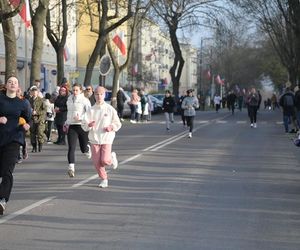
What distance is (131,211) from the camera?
911 centimetres

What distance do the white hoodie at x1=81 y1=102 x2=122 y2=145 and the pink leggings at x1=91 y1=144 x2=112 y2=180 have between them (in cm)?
→ 9

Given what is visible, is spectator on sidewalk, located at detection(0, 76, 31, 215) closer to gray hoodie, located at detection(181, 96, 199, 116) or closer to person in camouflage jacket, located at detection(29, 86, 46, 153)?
person in camouflage jacket, located at detection(29, 86, 46, 153)

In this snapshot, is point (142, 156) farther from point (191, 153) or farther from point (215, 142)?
point (215, 142)

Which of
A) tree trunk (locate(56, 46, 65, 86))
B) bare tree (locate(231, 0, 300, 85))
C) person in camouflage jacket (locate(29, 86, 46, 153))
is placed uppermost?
bare tree (locate(231, 0, 300, 85))

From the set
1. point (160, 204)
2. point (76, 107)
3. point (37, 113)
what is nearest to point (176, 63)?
point (37, 113)

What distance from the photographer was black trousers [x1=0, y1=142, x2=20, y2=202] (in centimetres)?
884

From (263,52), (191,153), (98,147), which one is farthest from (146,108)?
(263,52)

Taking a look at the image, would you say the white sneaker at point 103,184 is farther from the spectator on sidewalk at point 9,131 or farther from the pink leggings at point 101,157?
the spectator on sidewalk at point 9,131

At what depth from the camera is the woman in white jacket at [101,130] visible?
1135 centimetres

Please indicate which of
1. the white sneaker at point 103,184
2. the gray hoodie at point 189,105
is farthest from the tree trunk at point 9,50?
the white sneaker at point 103,184

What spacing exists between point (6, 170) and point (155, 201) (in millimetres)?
2301

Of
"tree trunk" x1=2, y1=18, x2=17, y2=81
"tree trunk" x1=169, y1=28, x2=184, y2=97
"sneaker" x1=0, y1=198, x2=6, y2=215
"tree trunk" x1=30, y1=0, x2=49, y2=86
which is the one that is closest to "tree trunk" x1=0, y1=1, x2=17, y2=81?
"tree trunk" x1=2, y1=18, x2=17, y2=81

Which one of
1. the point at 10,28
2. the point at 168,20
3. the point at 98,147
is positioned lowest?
the point at 98,147

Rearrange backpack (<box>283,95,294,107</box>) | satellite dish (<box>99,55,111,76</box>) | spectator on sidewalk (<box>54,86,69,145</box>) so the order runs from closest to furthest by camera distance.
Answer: spectator on sidewalk (<box>54,86,69,145</box>)
backpack (<box>283,95,294,107</box>)
satellite dish (<box>99,55,111,76</box>)
